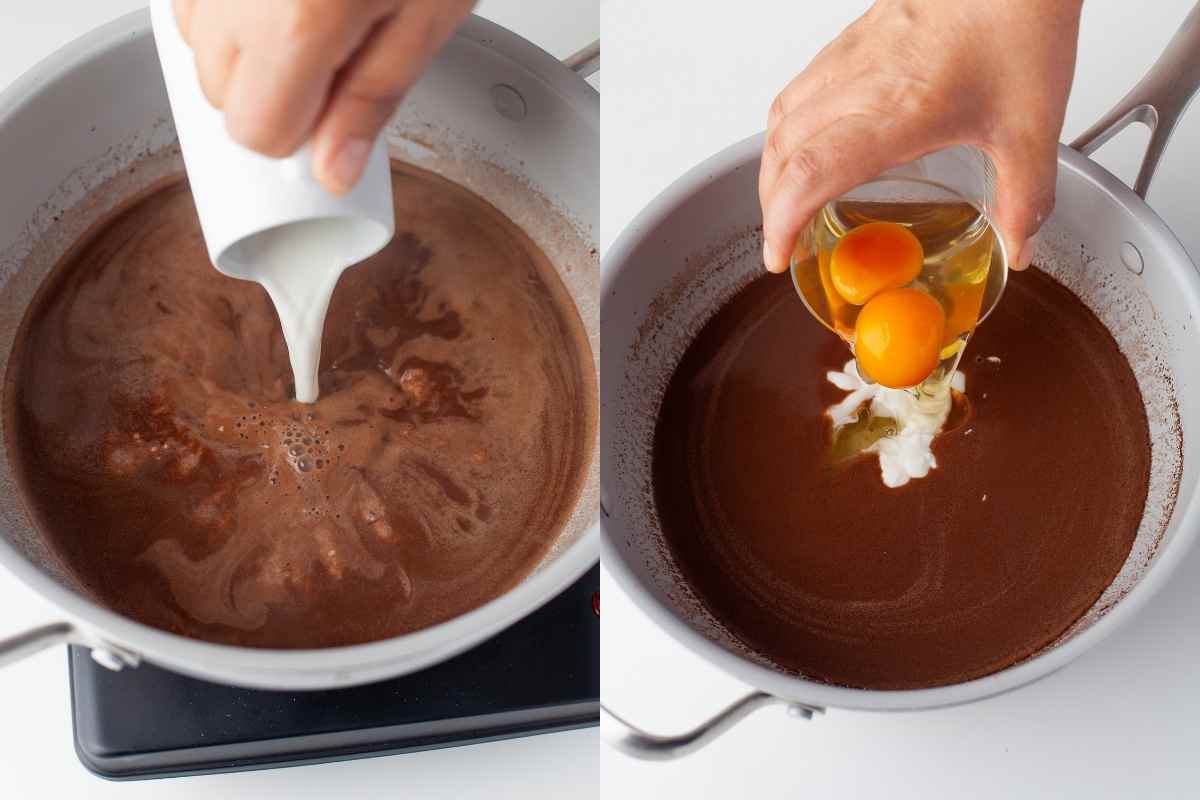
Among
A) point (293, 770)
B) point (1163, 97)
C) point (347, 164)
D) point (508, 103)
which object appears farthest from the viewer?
point (508, 103)

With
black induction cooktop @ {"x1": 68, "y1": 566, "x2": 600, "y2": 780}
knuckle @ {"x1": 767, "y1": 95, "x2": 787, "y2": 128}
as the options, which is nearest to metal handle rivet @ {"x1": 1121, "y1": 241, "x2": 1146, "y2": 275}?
knuckle @ {"x1": 767, "y1": 95, "x2": 787, "y2": 128}

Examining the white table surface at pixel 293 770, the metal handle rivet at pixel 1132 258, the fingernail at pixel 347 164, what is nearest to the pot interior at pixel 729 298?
the metal handle rivet at pixel 1132 258

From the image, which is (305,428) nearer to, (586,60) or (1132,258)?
(586,60)

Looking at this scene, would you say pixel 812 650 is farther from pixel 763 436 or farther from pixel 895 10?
pixel 895 10

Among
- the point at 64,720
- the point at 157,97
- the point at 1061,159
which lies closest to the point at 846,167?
the point at 1061,159


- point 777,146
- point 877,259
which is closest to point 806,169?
point 777,146

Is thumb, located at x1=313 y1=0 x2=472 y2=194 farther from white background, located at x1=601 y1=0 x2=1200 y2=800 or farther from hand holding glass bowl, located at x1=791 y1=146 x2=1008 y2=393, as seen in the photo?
white background, located at x1=601 y1=0 x2=1200 y2=800
